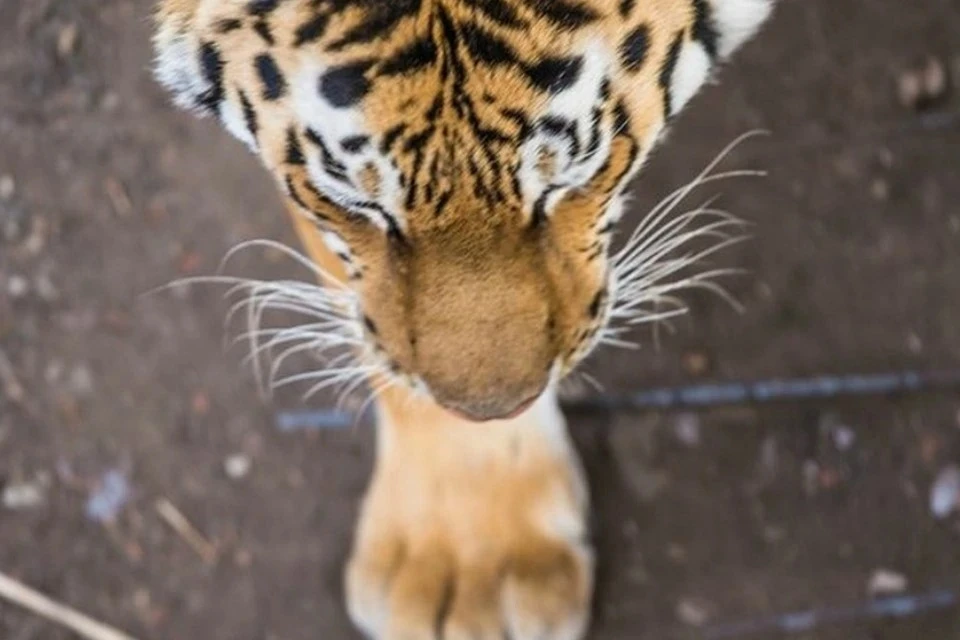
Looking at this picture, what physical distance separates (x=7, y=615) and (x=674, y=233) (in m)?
0.75

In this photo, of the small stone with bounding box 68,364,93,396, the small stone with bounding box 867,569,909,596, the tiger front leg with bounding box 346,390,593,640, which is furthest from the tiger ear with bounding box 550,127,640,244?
the small stone with bounding box 68,364,93,396

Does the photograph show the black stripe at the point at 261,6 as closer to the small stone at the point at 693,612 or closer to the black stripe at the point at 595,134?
the black stripe at the point at 595,134

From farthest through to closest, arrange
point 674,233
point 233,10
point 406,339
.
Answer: point 674,233, point 406,339, point 233,10

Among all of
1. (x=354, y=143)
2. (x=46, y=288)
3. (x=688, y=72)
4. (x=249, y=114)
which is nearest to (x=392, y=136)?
(x=354, y=143)

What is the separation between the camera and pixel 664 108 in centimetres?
93

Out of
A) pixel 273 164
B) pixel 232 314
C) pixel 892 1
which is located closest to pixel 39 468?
pixel 232 314

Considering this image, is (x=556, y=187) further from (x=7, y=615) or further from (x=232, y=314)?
(x=7, y=615)

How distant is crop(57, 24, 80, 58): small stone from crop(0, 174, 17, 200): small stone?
0.14 metres

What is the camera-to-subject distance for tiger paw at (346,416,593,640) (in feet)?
4.22

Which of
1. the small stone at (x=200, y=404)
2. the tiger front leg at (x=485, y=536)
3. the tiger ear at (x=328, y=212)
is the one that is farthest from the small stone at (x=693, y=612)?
the tiger ear at (x=328, y=212)

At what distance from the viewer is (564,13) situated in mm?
802

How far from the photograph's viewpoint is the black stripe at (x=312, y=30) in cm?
80

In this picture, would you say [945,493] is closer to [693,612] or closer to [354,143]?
[693,612]

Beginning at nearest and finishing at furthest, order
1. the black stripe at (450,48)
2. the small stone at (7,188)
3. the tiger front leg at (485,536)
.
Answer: the black stripe at (450,48) → the tiger front leg at (485,536) → the small stone at (7,188)
